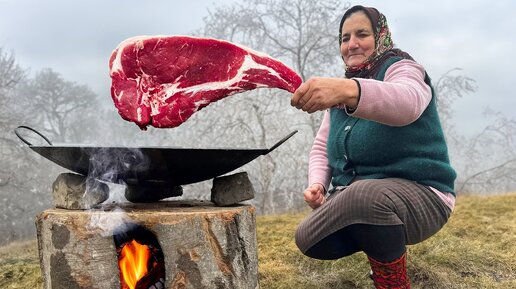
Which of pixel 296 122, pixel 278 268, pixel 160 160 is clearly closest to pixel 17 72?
pixel 296 122

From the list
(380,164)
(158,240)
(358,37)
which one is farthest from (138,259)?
(358,37)

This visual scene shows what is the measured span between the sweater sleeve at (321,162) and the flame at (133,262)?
40.9 inches

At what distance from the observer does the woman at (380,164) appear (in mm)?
1684

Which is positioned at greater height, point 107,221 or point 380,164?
point 380,164

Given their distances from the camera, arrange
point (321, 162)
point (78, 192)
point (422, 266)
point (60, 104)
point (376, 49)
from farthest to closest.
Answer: point (60, 104)
point (422, 266)
point (321, 162)
point (376, 49)
point (78, 192)

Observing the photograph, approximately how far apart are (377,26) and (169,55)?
111 cm

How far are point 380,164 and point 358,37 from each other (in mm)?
683

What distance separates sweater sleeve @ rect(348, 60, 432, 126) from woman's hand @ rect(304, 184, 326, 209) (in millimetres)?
664

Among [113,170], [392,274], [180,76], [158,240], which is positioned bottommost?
[392,274]

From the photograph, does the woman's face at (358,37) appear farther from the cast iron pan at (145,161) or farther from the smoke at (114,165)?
the smoke at (114,165)

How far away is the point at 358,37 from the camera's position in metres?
2.18

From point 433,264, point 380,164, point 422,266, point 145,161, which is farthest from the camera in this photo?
point 433,264

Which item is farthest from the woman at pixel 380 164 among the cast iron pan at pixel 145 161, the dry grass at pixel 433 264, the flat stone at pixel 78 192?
the flat stone at pixel 78 192

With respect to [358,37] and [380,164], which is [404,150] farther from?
[358,37]
